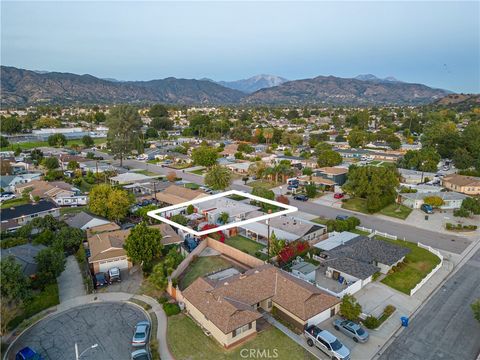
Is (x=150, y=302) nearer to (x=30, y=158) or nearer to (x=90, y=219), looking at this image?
(x=90, y=219)

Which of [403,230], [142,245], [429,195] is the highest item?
[142,245]

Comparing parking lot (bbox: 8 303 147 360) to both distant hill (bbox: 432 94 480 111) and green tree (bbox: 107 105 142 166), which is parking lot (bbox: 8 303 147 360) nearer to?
green tree (bbox: 107 105 142 166)

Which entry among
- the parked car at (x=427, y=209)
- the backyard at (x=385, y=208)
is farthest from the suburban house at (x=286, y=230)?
the parked car at (x=427, y=209)

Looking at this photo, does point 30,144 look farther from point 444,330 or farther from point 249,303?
point 444,330

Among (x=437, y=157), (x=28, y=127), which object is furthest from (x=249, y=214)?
(x=28, y=127)

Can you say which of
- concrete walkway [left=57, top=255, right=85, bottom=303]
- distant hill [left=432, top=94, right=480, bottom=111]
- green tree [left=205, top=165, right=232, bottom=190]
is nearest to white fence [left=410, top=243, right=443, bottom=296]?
concrete walkway [left=57, top=255, right=85, bottom=303]

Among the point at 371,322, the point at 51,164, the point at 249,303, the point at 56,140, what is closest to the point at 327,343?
the point at 371,322
